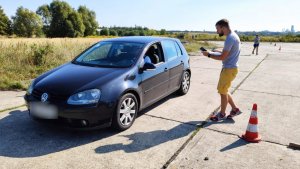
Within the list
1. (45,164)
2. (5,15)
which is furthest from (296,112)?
(5,15)

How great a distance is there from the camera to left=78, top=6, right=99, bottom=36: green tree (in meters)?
91.8

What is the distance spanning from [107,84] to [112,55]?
126 cm

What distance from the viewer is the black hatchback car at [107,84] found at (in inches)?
158

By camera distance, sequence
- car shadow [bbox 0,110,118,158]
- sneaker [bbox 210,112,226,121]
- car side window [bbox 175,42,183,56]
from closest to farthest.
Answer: car shadow [bbox 0,110,118,158] → sneaker [bbox 210,112,226,121] → car side window [bbox 175,42,183,56]

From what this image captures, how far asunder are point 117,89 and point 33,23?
8733 cm

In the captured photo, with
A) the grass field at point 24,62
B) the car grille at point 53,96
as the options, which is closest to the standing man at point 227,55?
the car grille at point 53,96

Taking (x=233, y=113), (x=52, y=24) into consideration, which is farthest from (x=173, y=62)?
(x=52, y=24)

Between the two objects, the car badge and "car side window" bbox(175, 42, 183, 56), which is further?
"car side window" bbox(175, 42, 183, 56)

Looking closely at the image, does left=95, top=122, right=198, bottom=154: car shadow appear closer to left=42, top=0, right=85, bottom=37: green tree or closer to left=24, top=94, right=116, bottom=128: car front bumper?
left=24, top=94, right=116, bottom=128: car front bumper

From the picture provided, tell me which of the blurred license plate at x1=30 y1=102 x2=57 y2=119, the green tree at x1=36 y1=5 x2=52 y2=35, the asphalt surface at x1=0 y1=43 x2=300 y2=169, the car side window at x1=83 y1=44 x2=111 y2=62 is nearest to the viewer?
the asphalt surface at x1=0 y1=43 x2=300 y2=169

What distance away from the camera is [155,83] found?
17.3 ft

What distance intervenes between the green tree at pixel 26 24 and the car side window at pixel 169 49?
83373 mm

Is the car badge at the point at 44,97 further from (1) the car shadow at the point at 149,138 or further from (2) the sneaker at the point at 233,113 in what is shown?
(2) the sneaker at the point at 233,113

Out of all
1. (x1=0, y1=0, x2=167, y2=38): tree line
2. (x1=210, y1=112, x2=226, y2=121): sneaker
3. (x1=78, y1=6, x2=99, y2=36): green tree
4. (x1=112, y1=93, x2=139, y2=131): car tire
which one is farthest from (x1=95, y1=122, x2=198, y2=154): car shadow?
(x1=78, y1=6, x2=99, y2=36): green tree
